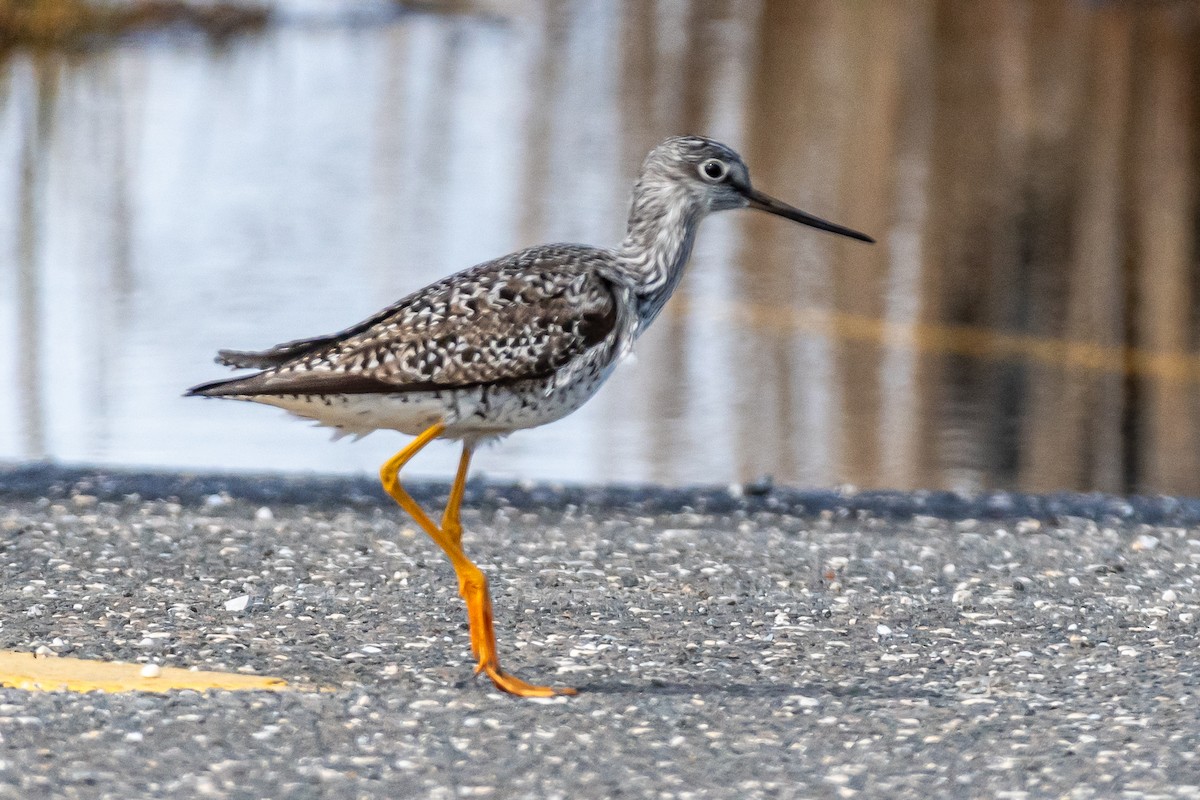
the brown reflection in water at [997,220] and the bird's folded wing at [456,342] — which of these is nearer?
the bird's folded wing at [456,342]

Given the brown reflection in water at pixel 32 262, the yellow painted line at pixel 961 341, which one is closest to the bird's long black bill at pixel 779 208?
the brown reflection in water at pixel 32 262

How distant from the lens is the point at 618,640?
19.9ft

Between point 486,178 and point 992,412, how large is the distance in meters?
7.70

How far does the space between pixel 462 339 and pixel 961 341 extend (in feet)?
25.5

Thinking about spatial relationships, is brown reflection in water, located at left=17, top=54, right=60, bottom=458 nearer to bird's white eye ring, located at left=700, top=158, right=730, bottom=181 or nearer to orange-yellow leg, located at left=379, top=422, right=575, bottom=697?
orange-yellow leg, located at left=379, top=422, right=575, bottom=697

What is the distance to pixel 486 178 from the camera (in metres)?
17.5

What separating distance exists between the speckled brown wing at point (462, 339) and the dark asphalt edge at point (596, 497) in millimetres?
2582

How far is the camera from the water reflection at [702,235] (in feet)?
33.6

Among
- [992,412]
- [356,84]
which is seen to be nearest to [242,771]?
[992,412]

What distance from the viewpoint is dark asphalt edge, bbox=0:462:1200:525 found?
26.5 ft

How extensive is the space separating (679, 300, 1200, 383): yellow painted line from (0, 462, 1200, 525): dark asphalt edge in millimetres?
3852

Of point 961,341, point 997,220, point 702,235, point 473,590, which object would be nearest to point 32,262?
point 702,235

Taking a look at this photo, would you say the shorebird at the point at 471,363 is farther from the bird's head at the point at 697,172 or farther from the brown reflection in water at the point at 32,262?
the brown reflection in water at the point at 32,262

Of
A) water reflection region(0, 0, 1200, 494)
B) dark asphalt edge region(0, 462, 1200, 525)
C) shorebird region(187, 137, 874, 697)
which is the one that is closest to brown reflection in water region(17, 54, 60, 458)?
water reflection region(0, 0, 1200, 494)
